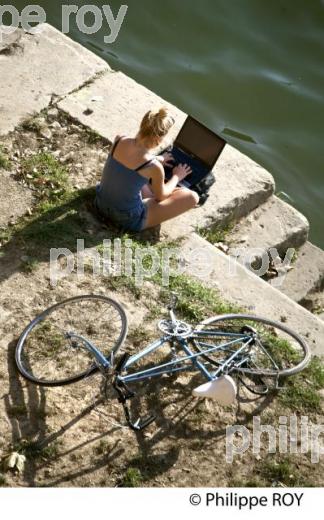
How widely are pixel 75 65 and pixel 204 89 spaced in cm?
207

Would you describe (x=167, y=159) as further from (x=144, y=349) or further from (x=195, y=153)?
(x=144, y=349)

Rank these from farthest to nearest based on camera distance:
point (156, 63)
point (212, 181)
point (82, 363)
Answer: point (156, 63)
point (212, 181)
point (82, 363)

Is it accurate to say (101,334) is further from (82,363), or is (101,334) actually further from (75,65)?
(75,65)

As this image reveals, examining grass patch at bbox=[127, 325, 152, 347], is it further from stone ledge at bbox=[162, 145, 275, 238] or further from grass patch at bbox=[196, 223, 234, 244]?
grass patch at bbox=[196, 223, 234, 244]

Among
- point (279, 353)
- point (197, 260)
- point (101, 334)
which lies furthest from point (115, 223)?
point (279, 353)

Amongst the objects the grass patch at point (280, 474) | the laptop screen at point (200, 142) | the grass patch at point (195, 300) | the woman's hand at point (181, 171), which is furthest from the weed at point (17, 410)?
the laptop screen at point (200, 142)

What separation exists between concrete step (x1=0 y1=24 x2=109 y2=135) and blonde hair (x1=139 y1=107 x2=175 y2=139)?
5.37 feet

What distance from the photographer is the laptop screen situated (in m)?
6.35

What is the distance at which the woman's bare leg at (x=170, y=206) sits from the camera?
6102mm

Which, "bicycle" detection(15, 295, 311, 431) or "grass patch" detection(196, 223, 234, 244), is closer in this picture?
"bicycle" detection(15, 295, 311, 431)

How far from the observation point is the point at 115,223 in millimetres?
6070

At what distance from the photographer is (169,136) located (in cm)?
710

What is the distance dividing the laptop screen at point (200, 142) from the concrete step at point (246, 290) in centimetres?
75

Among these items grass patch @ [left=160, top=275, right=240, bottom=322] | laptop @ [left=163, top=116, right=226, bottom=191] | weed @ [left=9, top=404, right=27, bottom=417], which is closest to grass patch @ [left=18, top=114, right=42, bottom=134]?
laptop @ [left=163, top=116, right=226, bottom=191]
